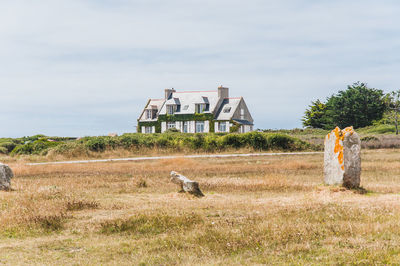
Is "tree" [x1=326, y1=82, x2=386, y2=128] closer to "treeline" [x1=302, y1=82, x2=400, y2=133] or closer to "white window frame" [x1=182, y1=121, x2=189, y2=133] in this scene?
"treeline" [x1=302, y1=82, x2=400, y2=133]

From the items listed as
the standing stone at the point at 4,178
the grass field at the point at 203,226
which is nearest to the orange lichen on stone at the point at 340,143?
the grass field at the point at 203,226

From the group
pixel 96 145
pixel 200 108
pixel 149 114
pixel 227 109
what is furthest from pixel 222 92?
pixel 96 145

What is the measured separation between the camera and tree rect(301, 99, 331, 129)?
298ft

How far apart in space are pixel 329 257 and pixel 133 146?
3676cm

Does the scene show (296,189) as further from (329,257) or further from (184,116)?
(184,116)

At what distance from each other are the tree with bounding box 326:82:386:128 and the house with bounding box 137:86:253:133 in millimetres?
16080

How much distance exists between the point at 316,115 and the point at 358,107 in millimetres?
11925

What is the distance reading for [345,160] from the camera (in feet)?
58.4

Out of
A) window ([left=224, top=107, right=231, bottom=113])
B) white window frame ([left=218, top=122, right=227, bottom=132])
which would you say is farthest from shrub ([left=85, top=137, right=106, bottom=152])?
window ([left=224, top=107, right=231, bottom=113])

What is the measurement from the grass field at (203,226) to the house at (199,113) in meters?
56.9

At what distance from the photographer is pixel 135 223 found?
1205 cm

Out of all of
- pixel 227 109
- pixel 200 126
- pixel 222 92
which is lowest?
pixel 200 126

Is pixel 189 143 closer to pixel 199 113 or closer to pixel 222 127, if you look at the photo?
pixel 222 127

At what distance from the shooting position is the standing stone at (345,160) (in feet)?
58.4
